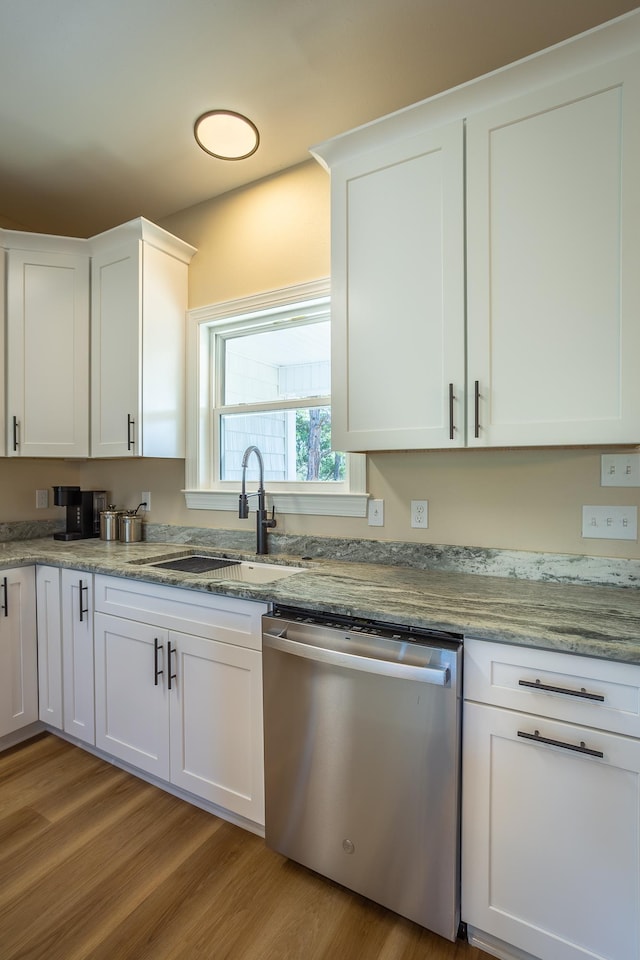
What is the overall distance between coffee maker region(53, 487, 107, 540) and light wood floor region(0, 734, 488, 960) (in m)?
1.30

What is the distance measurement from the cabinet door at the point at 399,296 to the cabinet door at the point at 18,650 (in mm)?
1634

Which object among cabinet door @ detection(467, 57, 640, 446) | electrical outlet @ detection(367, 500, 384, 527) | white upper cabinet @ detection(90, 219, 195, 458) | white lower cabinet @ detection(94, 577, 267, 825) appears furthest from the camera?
white upper cabinet @ detection(90, 219, 195, 458)

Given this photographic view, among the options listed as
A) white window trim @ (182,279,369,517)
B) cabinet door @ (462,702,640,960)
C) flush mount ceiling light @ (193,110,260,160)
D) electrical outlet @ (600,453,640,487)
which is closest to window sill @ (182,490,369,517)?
white window trim @ (182,279,369,517)

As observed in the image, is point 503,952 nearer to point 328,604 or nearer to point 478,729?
point 478,729

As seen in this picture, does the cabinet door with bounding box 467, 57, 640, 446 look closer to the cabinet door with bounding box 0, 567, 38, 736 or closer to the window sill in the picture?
the window sill

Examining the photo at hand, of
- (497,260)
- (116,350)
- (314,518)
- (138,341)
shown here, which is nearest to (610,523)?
(497,260)

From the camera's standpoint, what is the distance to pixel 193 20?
154 cm

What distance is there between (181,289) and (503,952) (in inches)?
115

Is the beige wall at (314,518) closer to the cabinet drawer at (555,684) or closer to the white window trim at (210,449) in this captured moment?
the white window trim at (210,449)

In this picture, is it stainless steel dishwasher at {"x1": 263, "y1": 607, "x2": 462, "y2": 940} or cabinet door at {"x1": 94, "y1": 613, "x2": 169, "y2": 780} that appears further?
cabinet door at {"x1": 94, "y1": 613, "x2": 169, "y2": 780}

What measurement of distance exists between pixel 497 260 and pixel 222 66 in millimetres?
1244

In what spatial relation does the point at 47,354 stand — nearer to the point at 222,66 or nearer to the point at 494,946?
the point at 222,66

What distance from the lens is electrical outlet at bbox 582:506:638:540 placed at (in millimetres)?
1539

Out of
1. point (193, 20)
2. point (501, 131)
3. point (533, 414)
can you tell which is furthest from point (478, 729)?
point (193, 20)
